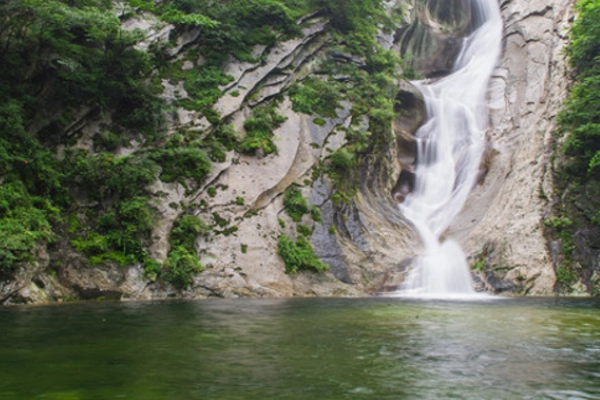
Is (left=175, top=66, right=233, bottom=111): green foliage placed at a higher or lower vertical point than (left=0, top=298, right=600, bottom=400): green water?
higher

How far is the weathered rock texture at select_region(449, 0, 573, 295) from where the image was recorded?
64.2 ft

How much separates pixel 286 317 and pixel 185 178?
10953 millimetres

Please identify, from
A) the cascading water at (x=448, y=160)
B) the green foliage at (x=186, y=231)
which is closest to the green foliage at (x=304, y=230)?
the green foliage at (x=186, y=231)

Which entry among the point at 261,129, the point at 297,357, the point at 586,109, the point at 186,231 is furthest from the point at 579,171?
the point at 297,357

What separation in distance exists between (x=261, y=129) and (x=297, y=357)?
1764 cm

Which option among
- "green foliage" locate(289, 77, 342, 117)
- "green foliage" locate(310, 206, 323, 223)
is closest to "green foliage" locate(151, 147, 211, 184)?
"green foliage" locate(310, 206, 323, 223)

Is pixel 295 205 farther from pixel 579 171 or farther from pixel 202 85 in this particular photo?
pixel 579 171

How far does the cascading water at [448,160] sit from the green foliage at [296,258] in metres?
3.71

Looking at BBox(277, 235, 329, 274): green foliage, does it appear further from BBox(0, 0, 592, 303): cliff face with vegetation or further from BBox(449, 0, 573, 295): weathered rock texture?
BBox(449, 0, 573, 295): weathered rock texture

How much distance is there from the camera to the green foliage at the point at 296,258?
18.8 metres

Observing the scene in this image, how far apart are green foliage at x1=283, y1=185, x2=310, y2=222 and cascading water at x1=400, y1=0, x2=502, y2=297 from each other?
17.4 ft

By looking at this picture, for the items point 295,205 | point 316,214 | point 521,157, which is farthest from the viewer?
point 521,157

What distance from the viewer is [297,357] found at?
19.2 ft

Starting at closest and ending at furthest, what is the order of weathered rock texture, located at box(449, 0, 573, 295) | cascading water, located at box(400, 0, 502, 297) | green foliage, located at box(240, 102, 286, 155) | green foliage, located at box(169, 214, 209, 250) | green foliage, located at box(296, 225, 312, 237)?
green foliage, located at box(169, 214, 209, 250) < weathered rock texture, located at box(449, 0, 573, 295) < cascading water, located at box(400, 0, 502, 297) < green foliage, located at box(296, 225, 312, 237) < green foliage, located at box(240, 102, 286, 155)
